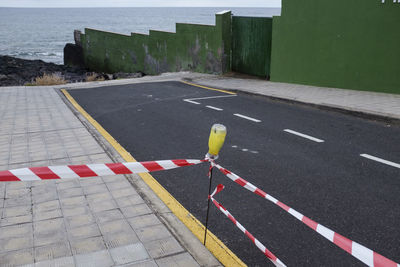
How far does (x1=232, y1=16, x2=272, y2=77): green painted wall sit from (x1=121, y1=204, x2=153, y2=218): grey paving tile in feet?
40.0

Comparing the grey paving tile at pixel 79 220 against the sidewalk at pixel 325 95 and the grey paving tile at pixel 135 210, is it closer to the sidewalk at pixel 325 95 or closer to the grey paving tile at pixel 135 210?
the grey paving tile at pixel 135 210

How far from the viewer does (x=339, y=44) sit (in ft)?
40.9

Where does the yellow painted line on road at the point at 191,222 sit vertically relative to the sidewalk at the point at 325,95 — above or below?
below

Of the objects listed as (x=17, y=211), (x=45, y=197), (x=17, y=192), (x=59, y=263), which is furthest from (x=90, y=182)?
(x=59, y=263)

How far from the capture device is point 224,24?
1642 centimetres

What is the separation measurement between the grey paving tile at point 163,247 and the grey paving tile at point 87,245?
0.46 meters

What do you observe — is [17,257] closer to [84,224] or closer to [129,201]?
[84,224]

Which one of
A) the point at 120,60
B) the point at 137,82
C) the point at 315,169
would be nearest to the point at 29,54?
the point at 120,60

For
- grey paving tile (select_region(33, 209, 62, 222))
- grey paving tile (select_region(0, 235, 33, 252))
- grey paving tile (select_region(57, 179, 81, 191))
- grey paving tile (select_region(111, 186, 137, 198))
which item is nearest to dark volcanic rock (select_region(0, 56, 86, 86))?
grey paving tile (select_region(57, 179, 81, 191))

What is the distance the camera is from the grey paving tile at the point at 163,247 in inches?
143

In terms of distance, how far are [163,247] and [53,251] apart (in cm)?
106

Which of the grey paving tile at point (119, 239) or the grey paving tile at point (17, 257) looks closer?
the grey paving tile at point (17, 257)

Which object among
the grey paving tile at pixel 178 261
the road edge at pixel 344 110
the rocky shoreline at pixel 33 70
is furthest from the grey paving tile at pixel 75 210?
the rocky shoreline at pixel 33 70

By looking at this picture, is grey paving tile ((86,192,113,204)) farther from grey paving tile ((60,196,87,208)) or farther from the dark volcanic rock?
the dark volcanic rock
